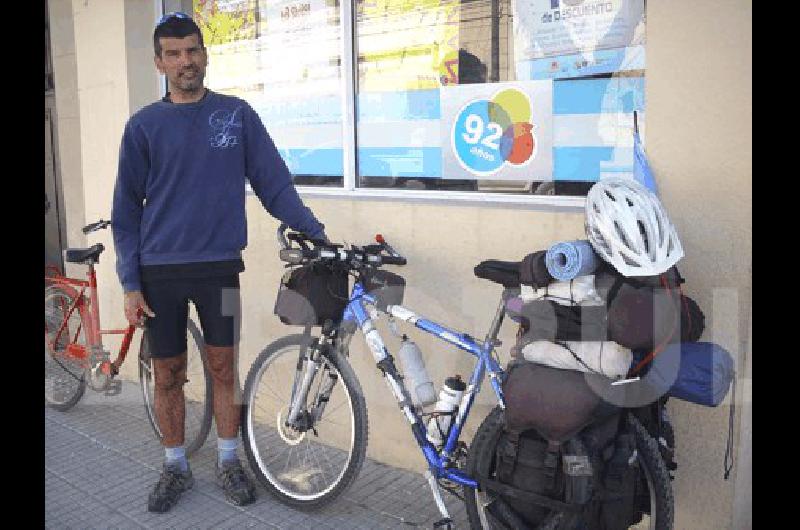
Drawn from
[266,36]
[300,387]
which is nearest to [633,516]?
[300,387]

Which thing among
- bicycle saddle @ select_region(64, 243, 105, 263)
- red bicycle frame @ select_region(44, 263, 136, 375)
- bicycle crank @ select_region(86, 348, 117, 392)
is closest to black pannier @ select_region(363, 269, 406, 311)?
red bicycle frame @ select_region(44, 263, 136, 375)

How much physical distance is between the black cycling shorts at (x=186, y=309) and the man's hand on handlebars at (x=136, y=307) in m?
0.04

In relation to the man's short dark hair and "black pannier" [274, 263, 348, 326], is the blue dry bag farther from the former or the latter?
the man's short dark hair

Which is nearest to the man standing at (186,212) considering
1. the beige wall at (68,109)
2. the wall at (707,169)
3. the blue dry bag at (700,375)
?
the wall at (707,169)

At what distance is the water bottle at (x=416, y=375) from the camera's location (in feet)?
11.4

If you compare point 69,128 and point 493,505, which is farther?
point 69,128

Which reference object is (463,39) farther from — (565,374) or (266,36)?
(565,374)

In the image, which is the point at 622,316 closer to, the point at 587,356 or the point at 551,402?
the point at 587,356

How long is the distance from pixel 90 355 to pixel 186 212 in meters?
1.87

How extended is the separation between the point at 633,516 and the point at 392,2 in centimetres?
302

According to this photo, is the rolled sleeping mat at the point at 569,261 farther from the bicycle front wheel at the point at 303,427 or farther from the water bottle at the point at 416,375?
the bicycle front wheel at the point at 303,427

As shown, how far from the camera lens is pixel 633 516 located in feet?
9.18

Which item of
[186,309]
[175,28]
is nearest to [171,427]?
[186,309]

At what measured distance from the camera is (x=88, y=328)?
527cm
